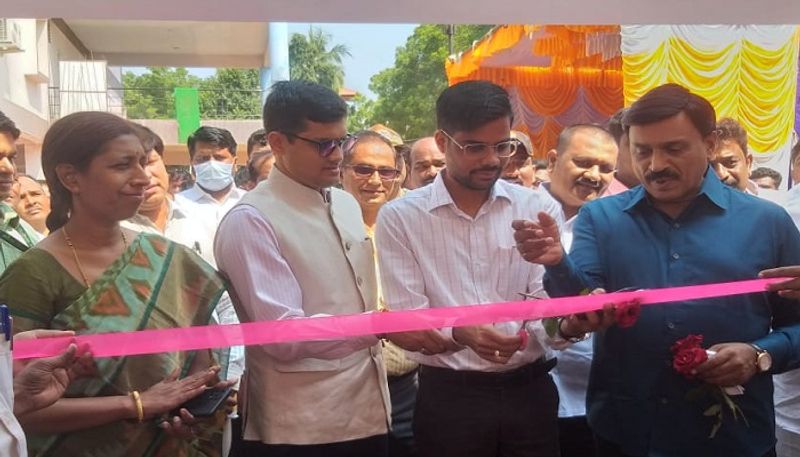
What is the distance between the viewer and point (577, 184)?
3459 mm

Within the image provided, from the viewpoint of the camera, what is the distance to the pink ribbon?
82.1 inches

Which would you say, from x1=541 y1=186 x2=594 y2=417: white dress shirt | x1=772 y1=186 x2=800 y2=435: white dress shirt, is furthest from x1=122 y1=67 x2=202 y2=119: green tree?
x1=772 y1=186 x2=800 y2=435: white dress shirt

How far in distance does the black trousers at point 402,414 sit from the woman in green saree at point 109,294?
0.92m

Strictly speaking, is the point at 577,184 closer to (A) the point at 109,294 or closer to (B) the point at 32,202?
(A) the point at 109,294

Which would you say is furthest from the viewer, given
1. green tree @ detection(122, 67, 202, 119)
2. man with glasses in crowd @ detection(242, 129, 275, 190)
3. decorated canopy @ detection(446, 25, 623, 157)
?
decorated canopy @ detection(446, 25, 623, 157)

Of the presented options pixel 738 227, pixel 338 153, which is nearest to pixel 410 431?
pixel 338 153

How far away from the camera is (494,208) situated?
265cm

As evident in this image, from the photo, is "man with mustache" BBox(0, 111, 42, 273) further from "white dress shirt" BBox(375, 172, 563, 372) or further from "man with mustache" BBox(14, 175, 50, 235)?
"white dress shirt" BBox(375, 172, 563, 372)

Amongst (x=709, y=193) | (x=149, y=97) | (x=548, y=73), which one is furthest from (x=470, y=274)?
(x=548, y=73)

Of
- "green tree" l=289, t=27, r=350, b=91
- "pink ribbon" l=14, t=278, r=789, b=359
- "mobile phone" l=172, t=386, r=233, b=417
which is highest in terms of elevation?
"green tree" l=289, t=27, r=350, b=91

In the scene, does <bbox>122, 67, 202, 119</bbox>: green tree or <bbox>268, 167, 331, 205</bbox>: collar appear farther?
<bbox>122, 67, 202, 119</bbox>: green tree

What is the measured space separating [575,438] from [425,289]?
45.3 inches

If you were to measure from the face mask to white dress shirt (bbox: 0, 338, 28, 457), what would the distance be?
295 cm

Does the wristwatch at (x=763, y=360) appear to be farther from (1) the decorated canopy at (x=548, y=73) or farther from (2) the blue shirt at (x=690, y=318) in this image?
(1) the decorated canopy at (x=548, y=73)
